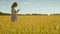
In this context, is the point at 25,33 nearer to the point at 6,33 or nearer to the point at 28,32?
the point at 28,32

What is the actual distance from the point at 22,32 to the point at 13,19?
14.5 ft

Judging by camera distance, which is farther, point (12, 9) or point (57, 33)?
point (12, 9)

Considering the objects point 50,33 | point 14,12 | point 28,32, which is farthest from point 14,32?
point 14,12

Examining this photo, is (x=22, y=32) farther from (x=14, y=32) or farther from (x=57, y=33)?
(x=57, y=33)

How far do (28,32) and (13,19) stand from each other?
14.7 ft

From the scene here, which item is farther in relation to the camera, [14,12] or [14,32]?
[14,12]

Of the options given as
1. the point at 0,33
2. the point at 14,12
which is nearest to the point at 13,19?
the point at 14,12

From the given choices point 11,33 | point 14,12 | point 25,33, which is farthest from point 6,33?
point 14,12

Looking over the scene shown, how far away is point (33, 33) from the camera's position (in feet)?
10.6

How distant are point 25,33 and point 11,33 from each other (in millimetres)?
286

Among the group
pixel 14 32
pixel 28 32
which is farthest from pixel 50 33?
pixel 14 32

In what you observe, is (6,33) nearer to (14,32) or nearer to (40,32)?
(14,32)

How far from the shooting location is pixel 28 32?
3.27 meters

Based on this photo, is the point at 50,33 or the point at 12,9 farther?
the point at 12,9
